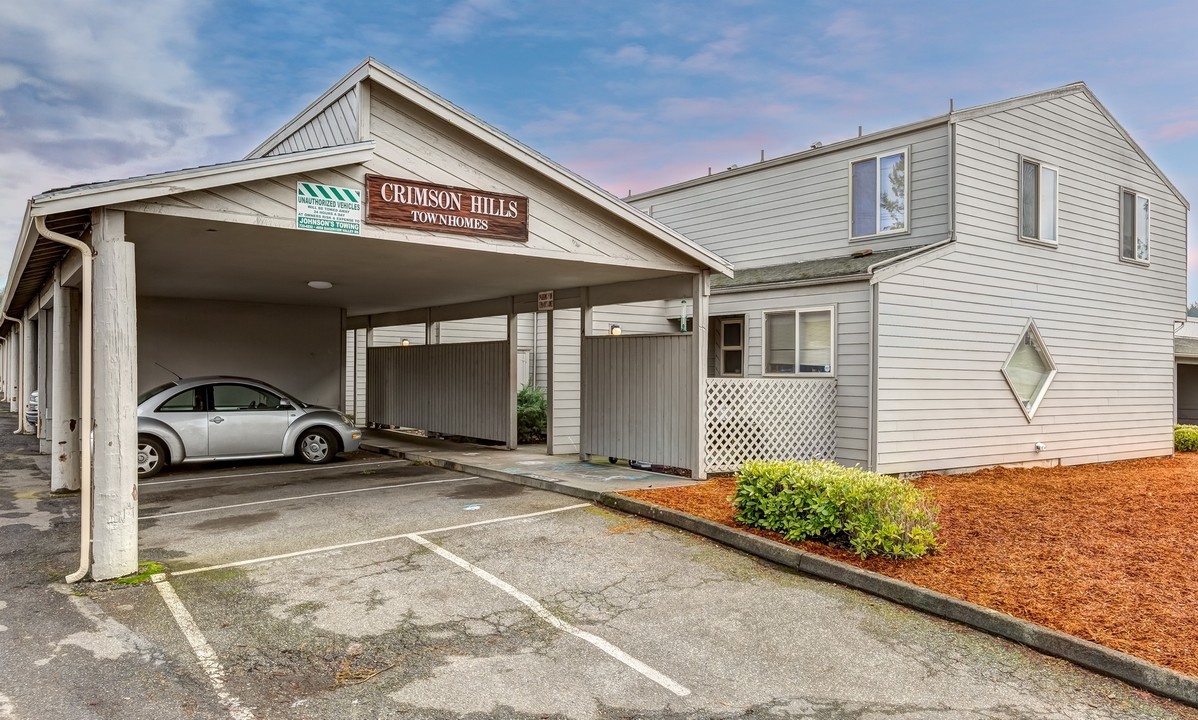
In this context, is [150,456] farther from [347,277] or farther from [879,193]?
[879,193]

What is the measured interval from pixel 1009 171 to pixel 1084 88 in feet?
10.7

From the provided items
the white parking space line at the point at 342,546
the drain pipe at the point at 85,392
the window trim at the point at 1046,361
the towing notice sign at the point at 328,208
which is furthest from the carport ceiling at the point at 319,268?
the window trim at the point at 1046,361

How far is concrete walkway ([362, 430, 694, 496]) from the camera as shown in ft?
30.6

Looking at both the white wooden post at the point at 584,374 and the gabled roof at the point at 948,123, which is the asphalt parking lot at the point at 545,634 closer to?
the white wooden post at the point at 584,374

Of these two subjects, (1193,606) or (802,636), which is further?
(1193,606)

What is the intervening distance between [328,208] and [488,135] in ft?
6.41

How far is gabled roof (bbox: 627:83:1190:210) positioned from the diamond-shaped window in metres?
3.92

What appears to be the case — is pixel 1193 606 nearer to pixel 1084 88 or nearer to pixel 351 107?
pixel 351 107

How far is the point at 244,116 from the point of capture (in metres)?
30.2

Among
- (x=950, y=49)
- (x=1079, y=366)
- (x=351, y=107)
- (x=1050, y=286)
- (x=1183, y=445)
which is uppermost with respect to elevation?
(x=950, y=49)

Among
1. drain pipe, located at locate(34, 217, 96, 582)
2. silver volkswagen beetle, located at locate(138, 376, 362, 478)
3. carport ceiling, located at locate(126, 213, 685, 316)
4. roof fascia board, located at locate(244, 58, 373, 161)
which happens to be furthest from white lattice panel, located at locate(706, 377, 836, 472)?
drain pipe, located at locate(34, 217, 96, 582)

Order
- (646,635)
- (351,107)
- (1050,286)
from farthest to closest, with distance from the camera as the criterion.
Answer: (1050,286) < (351,107) < (646,635)

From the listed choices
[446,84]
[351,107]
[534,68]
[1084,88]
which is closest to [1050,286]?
[1084,88]

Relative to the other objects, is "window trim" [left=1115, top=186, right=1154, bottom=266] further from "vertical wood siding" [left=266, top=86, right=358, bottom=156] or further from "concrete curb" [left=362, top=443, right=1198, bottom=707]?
"vertical wood siding" [left=266, top=86, right=358, bottom=156]
